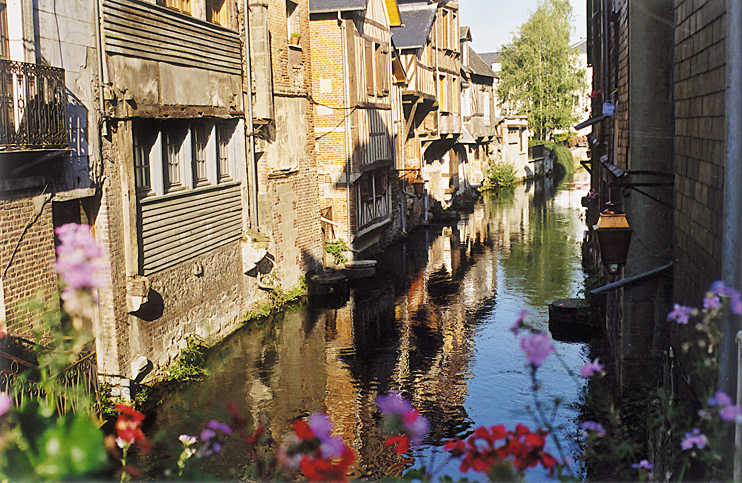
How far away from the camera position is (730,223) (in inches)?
168

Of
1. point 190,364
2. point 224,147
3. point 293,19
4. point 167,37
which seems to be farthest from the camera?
point 293,19

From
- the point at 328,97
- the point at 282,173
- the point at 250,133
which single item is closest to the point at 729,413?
the point at 250,133

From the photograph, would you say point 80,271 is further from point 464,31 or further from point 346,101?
point 464,31

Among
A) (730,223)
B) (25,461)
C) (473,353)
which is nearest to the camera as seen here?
(25,461)

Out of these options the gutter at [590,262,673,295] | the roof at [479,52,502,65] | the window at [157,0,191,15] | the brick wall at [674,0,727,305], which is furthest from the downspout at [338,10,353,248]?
the roof at [479,52,502,65]

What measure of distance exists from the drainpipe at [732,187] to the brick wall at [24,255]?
19.6ft

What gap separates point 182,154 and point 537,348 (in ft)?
32.4

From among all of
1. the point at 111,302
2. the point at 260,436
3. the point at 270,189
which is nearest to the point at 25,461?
the point at 260,436

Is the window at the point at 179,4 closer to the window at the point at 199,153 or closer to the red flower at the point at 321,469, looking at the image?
the window at the point at 199,153

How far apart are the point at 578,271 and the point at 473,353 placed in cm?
740

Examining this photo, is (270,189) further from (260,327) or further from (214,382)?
(214,382)

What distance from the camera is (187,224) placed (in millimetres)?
11805

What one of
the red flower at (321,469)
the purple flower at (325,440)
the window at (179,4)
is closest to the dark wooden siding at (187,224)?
the window at (179,4)

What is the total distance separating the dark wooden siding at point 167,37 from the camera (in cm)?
961
